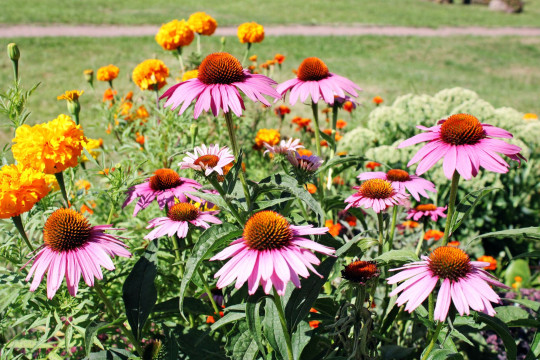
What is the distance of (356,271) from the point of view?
4.15 feet

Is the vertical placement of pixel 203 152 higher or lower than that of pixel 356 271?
higher

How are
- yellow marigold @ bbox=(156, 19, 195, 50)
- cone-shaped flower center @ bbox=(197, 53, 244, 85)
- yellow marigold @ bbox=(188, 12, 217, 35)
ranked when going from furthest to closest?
yellow marigold @ bbox=(188, 12, 217, 35) → yellow marigold @ bbox=(156, 19, 195, 50) → cone-shaped flower center @ bbox=(197, 53, 244, 85)

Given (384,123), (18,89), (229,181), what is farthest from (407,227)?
(18,89)

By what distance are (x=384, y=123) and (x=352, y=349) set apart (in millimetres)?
2452

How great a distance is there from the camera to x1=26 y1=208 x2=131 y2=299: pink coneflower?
1161mm

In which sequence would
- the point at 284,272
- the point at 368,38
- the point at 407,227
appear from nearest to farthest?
the point at 284,272
the point at 407,227
the point at 368,38

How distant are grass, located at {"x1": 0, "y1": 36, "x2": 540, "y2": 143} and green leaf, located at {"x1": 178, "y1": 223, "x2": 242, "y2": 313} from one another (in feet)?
15.5

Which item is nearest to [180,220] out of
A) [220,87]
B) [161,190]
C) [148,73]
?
[161,190]

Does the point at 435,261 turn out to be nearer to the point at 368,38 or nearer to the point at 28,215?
the point at 28,215

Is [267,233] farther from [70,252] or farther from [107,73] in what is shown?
[107,73]

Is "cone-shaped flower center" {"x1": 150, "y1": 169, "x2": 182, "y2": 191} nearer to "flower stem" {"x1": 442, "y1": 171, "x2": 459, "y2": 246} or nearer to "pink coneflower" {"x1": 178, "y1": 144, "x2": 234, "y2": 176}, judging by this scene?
"pink coneflower" {"x1": 178, "y1": 144, "x2": 234, "y2": 176}

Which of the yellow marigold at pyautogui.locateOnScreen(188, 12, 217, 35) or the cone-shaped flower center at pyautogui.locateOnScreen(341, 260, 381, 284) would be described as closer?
the cone-shaped flower center at pyautogui.locateOnScreen(341, 260, 381, 284)

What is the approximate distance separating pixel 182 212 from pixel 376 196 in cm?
59

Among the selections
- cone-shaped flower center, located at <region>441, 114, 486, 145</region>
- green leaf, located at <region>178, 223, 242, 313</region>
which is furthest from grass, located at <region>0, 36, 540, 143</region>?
cone-shaped flower center, located at <region>441, 114, 486, 145</region>
